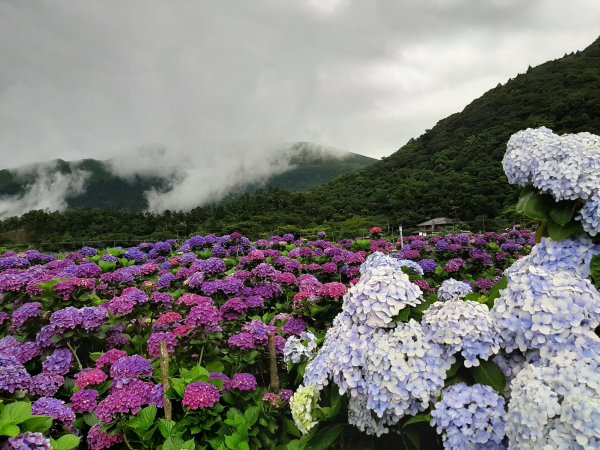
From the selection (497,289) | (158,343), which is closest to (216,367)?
(158,343)

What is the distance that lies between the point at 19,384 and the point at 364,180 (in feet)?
210

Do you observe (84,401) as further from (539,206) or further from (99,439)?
(539,206)

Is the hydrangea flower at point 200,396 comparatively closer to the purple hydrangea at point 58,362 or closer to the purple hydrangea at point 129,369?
the purple hydrangea at point 129,369

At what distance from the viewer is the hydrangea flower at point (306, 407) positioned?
2.35 metres

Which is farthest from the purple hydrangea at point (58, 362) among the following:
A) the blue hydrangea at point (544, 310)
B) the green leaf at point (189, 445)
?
the blue hydrangea at point (544, 310)

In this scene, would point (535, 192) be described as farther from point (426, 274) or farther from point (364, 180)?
point (364, 180)

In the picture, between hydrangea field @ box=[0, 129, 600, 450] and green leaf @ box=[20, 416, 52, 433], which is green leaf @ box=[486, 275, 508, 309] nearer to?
hydrangea field @ box=[0, 129, 600, 450]

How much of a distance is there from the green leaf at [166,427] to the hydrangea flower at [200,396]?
19 centimetres

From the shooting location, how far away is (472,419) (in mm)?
1823

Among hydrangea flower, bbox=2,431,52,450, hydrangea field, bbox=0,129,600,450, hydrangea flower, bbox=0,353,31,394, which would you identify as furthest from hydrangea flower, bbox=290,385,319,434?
hydrangea flower, bbox=0,353,31,394

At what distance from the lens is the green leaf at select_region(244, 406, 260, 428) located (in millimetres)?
3312

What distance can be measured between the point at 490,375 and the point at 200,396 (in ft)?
6.83

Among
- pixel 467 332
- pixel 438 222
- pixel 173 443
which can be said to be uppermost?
pixel 467 332

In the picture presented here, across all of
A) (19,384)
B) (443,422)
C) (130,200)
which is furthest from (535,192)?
(130,200)
